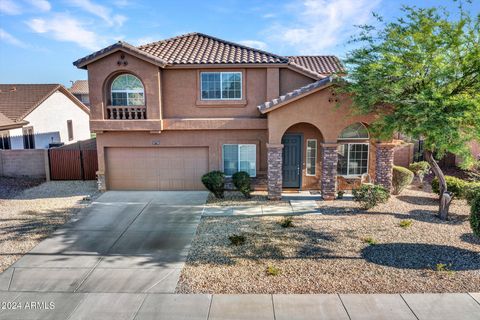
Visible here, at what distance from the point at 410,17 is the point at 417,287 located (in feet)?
27.5

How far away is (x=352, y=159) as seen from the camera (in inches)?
645

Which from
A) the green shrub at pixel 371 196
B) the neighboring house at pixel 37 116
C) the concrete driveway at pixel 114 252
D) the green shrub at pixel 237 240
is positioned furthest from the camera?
the neighboring house at pixel 37 116

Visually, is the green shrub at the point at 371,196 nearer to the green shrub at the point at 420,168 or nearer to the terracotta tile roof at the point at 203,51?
the green shrub at the point at 420,168

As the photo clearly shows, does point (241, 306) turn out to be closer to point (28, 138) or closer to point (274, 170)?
point (274, 170)

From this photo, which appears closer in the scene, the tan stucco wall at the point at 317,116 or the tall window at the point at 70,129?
the tan stucco wall at the point at 317,116

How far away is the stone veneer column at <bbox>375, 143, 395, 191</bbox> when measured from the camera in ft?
48.5

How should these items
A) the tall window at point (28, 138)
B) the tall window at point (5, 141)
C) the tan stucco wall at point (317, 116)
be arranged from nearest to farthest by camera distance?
1. the tan stucco wall at point (317, 116)
2. the tall window at point (5, 141)
3. the tall window at point (28, 138)

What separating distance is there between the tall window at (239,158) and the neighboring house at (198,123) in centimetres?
5

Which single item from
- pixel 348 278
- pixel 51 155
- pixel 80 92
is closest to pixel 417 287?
pixel 348 278

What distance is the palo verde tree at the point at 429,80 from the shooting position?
10.5m

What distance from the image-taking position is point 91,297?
7.75m

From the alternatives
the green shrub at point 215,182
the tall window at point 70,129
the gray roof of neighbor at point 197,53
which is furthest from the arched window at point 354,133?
the tall window at point 70,129

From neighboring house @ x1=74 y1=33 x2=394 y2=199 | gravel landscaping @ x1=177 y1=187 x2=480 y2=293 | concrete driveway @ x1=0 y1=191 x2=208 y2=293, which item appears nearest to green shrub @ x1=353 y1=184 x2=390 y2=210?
gravel landscaping @ x1=177 y1=187 x2=480 y2=293

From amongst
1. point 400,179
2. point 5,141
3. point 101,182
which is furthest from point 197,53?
point 5,141
